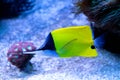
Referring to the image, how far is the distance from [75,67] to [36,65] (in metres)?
0.60

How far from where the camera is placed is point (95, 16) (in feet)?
9.82

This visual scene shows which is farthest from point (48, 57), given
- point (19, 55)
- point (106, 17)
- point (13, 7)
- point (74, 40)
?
point (13, 7)

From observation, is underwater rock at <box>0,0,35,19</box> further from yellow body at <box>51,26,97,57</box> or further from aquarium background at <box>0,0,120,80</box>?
yellow body at <box>51,26,97,57</box>

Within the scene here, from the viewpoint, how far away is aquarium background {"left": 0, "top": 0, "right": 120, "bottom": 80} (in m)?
2.72

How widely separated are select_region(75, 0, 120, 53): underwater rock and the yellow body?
349 mm

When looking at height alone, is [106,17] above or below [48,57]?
above

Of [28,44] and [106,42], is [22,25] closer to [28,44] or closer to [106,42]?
[28,44]

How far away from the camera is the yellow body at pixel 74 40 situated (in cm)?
262

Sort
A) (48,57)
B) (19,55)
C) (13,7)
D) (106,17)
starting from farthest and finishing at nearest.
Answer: (13,7) → (48,57) → (19,55) → (106,17)

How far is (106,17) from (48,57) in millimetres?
1093

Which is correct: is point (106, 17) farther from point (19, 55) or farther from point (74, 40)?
point (19, 55)

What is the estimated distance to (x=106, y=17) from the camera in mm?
2828

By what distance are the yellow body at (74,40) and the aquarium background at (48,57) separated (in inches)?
11.0

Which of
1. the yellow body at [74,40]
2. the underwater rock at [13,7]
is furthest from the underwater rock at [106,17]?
the underwater rock at [13,7]
